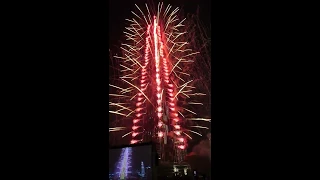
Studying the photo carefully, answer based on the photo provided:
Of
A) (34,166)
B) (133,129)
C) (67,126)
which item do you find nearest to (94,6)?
(67,126)

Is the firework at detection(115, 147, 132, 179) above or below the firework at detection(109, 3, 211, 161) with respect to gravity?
below

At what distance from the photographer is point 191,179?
253 cm

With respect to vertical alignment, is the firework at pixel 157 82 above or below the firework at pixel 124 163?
above

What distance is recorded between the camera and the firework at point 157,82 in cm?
300

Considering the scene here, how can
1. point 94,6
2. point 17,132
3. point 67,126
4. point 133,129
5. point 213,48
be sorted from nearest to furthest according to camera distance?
1. point 17,132
2. point 67,126
3. point 94,6
4. point 213,48
5. point 133,129

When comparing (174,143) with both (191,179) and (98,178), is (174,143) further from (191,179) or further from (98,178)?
(98,178)

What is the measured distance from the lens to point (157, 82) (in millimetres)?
3064

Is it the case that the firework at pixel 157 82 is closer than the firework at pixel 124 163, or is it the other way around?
the firework at pixel 124 163

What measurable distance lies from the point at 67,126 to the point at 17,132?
0.79ft

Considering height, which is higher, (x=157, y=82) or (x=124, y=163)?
(x=157, y=82)

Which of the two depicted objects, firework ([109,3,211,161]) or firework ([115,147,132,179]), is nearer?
firework ([115,147,132,179])

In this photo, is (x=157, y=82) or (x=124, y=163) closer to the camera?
(x=124, y=163)

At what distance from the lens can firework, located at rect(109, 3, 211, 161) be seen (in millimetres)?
3000

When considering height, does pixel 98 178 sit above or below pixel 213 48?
below
